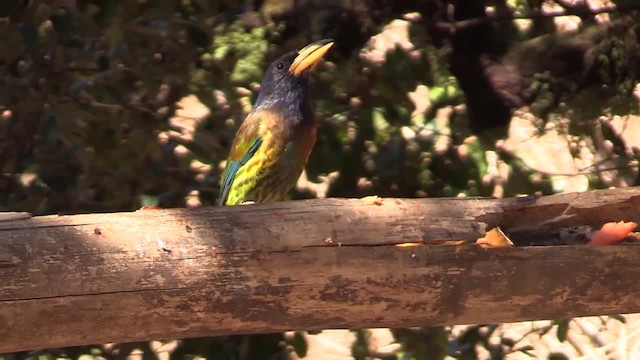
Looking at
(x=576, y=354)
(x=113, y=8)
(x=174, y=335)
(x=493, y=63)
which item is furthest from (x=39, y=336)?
(x=576, y=354)

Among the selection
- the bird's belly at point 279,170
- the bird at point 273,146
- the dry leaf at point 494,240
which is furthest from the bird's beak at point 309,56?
the dry leaf at point 494,240

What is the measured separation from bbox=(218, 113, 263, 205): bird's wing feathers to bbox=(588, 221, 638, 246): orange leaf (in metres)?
1.37

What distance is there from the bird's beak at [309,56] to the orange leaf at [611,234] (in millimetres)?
1262

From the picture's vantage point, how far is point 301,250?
2.16 metres

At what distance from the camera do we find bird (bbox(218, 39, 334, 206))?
3.47 m

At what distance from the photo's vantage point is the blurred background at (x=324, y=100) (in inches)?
140

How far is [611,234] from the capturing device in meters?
2.29

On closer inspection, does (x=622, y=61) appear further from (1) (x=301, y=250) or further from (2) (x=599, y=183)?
(1) (x=301, y=250)

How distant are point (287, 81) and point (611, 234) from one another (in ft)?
5.04

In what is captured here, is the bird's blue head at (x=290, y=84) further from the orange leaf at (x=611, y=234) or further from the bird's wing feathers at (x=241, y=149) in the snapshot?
the orange leaf at (x=611, y=234)

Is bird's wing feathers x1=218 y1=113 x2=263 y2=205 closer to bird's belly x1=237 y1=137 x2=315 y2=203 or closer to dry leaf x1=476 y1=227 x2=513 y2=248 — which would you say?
bird's belly x1=237 y1=137 x2=315 y2=203

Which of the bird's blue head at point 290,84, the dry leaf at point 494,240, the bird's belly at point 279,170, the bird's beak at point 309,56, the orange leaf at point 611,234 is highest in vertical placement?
the dry leaf at point 494,240

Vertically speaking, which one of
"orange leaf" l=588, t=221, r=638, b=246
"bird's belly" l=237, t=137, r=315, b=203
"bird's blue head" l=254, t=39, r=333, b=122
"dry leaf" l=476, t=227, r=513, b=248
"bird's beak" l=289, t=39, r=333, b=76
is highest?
"dry leaf" l=476, t=227, r=513, b=248

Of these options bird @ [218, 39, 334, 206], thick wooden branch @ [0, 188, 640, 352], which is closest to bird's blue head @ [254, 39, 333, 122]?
bird @ [218, 39, 334, 206]
